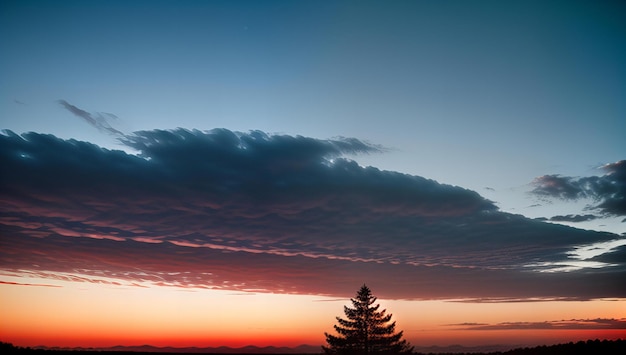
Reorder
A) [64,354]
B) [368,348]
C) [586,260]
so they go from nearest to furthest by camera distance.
Result: [64,354] → [368,348] → [586,260]

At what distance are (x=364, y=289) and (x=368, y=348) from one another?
8.16 m

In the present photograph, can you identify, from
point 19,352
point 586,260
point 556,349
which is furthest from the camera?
point 586,260

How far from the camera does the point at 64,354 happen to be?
49250 mm

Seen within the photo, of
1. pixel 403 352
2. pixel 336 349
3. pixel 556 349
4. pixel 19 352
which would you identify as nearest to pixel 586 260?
pixel 403 352

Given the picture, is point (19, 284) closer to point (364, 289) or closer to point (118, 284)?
point (118, 284)

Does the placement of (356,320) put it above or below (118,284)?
below

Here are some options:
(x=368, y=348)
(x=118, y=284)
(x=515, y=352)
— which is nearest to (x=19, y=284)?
(x=118, y=284)

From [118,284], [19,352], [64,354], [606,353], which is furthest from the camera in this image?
[118,284]

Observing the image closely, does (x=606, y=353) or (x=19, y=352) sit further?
(x=19, y=352)

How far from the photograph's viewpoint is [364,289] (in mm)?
67125

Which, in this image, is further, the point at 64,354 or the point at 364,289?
the point at 364,289

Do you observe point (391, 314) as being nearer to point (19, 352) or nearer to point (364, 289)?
point (364, 289)

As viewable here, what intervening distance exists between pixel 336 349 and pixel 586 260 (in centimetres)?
5564

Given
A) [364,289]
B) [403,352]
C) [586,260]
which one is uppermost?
[586,260]
